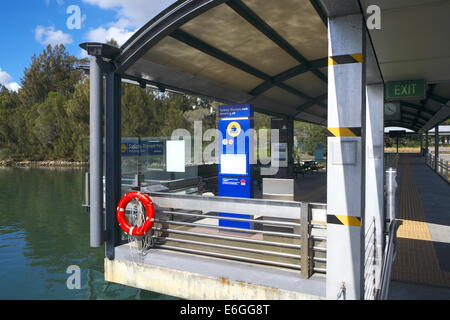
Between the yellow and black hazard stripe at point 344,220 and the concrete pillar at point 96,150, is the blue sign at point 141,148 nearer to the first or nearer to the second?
the concrete pillar at point 96,150

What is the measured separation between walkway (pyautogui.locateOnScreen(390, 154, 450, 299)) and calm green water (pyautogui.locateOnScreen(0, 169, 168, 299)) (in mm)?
3913

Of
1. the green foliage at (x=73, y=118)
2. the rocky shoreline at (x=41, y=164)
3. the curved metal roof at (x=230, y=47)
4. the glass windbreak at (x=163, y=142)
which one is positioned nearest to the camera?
the curved metal roof at (x=230, y=47)

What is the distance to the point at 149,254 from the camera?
5.12 meters

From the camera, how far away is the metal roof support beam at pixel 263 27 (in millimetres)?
5133

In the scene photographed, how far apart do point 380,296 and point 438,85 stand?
7.81 metres

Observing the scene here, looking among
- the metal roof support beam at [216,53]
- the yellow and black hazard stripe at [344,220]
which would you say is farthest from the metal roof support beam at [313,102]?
the yellow and black hazard stripe at [344,220]

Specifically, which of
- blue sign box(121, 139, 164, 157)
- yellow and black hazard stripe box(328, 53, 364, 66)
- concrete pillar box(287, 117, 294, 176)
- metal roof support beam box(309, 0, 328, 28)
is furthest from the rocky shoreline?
yellow and black hazard stripe box(328, 53, 364, 66)

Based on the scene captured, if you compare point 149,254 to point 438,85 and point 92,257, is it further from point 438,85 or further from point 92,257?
point 438,85

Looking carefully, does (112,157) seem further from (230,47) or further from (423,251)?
(423,251)

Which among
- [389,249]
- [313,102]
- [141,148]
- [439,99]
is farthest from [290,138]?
[389,249]

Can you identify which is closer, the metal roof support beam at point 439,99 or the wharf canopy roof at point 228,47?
the wharf canopy roof at point 228,47

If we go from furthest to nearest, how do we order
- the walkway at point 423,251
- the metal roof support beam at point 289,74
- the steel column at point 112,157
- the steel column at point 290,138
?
the steel column at point 290,138, the metal roof support beam at point 289,74, the steel column at point 112,157, the walkway at point 423,251

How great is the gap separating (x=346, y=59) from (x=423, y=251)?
167 inches

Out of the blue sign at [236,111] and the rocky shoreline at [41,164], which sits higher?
the blue sign at [236,111]
